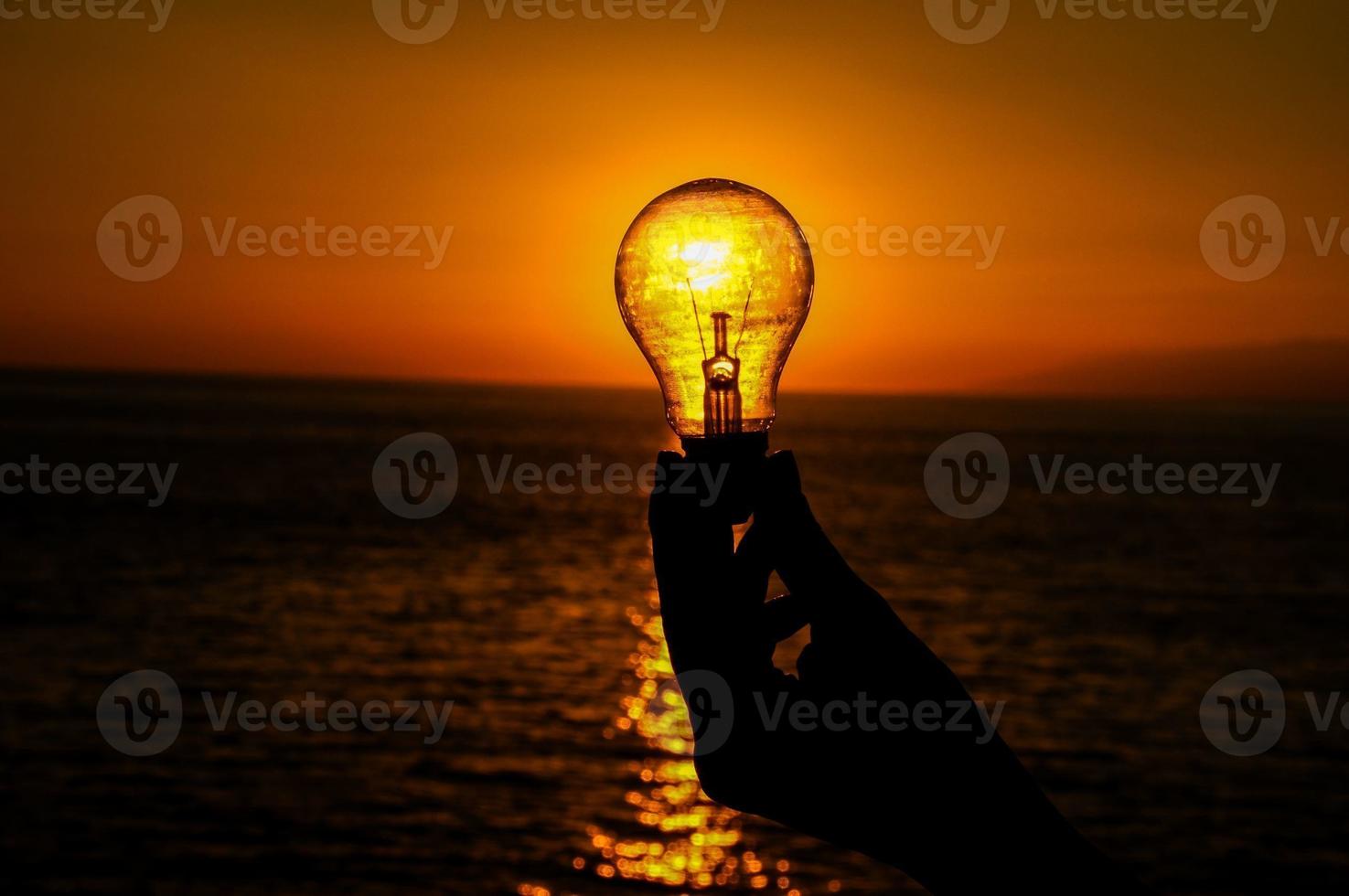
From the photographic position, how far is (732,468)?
2.51m

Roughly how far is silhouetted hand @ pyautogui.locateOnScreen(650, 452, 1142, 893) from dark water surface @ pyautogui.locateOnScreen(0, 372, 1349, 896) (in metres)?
0.08

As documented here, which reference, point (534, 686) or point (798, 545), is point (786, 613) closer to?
point (798, 545)

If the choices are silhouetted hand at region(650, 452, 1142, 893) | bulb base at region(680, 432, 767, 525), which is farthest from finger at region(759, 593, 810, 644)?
bulb base at region(680, 432, 767, 525)

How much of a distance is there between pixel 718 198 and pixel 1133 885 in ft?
5.86

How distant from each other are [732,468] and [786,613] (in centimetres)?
32

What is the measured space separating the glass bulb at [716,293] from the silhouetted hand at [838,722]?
673 mm

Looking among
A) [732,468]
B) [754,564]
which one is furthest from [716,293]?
[754,564]

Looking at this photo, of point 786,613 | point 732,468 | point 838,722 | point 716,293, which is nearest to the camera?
point 838,722

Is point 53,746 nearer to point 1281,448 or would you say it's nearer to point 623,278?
point 623,278

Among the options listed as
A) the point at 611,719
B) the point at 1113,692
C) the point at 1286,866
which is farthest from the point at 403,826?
the point at 1113,692

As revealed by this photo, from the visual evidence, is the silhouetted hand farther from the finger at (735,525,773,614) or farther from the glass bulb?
the glass bulb

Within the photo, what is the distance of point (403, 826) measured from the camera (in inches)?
754

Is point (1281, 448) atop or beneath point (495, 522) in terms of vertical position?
atop

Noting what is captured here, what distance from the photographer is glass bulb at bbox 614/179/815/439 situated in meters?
3.08
